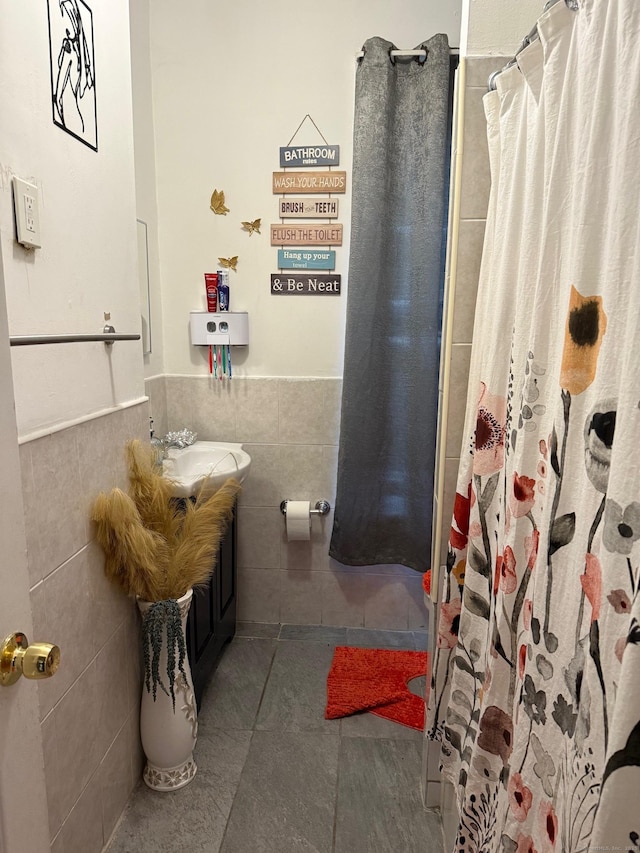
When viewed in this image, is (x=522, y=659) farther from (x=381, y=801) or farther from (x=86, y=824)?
(x=86, y=824)

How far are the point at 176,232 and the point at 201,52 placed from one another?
0.71 meters

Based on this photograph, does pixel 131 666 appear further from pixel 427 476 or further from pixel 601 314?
pixel 601 314

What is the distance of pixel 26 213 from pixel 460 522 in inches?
45.0

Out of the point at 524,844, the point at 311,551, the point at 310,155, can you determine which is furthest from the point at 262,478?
the point at 524,844

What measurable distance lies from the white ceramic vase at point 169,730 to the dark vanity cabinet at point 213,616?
19 cm

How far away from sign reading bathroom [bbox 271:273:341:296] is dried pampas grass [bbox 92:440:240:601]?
989mm

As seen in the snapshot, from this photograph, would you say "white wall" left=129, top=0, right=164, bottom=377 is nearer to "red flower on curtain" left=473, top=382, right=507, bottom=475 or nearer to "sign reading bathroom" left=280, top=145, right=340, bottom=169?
"sign reading bathroom" left=280, top=145, right=340, bottom=169

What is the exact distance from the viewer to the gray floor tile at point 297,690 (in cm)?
191

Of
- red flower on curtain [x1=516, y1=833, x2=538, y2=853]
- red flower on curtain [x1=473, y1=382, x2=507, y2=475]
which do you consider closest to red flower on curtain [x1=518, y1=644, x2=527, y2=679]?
red flower on curtain [x1=516, y1=833, x2=538, y2=853]

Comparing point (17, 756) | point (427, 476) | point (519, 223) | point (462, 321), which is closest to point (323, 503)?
point (427, 476)

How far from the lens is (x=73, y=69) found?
1179 millimetres

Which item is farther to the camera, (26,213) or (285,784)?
(285,784)

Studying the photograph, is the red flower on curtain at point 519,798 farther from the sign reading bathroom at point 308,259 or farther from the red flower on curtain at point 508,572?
the sign reading bathroom at point 308,259

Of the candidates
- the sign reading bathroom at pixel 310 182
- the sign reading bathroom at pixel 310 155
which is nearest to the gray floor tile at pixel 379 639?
the sign reading bathroom at pixel 310 182
